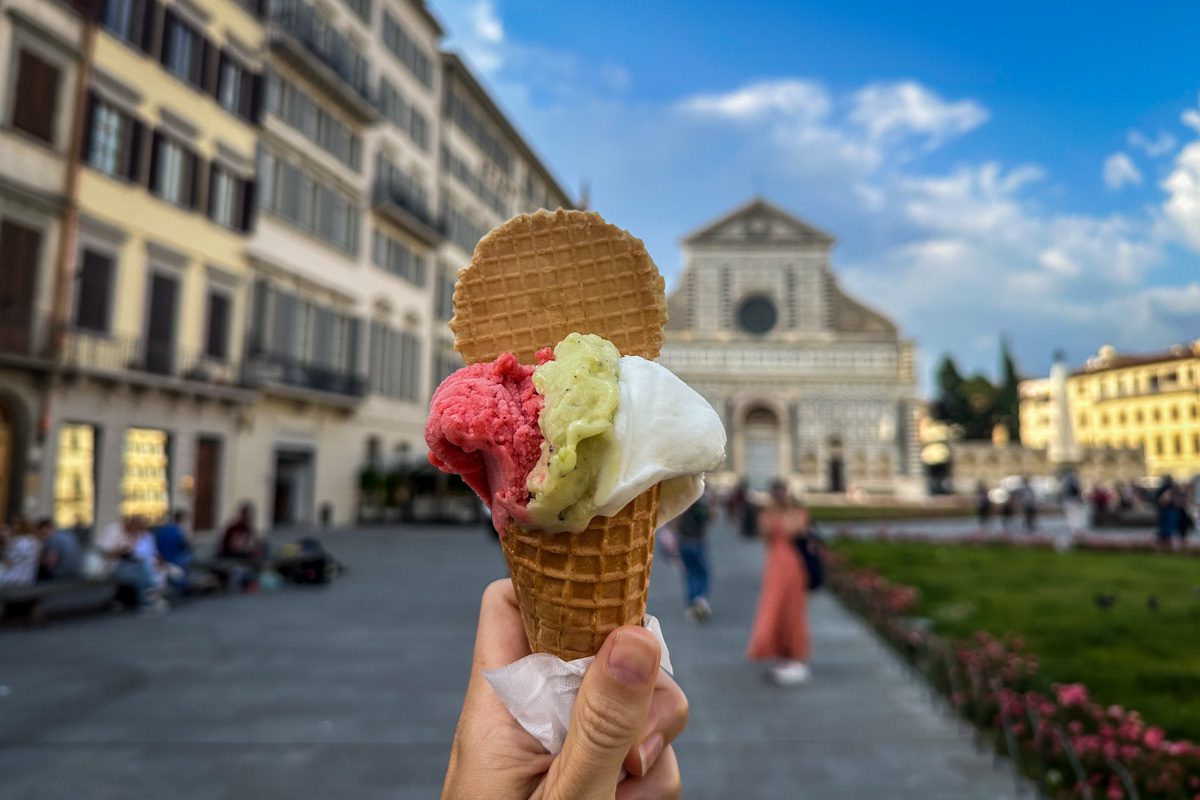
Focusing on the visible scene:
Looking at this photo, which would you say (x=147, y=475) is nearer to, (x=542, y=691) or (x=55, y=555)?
(x=55, y=555)

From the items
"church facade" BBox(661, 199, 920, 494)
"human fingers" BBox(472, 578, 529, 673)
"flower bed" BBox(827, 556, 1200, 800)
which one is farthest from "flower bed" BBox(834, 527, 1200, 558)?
"church facade" BBox(661, 199, 920, 494)

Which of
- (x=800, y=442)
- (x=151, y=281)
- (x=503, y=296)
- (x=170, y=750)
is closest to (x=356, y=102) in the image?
(x=151, y=281)

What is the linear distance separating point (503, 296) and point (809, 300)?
4607 cm

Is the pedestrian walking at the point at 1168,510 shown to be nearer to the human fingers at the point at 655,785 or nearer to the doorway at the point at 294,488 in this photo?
the human fingers at the point at 655,785

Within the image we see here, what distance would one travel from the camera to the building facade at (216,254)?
1261 cm

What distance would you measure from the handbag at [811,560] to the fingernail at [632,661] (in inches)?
202

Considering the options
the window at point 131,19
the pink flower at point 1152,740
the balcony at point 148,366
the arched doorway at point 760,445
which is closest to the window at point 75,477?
the balcony at point 148,366

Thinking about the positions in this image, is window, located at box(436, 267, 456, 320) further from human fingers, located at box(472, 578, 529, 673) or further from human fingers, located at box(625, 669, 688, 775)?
human fingers, located at box(625, 669, 688, 775)

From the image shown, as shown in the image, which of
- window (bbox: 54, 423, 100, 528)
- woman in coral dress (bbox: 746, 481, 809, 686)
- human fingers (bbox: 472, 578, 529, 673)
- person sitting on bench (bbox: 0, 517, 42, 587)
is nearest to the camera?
human fingers (bbox: 472, 578, 529, 673)

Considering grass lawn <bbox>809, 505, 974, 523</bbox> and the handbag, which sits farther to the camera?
grass lawn <bbox>809, 505, 974, 523</bbox>

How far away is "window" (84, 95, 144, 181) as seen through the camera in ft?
44.7

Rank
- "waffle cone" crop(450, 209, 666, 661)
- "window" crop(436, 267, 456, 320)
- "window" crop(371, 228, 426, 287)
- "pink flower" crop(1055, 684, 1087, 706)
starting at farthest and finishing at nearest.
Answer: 1. "window" crop(436, 267, 456, 320)
2. "window" crop(371, 228, 426, 287)
3. "pink flower" crop(1055, 684, 1087, 706)
4. "waffle cone" crop(450, 209, 666, 661)

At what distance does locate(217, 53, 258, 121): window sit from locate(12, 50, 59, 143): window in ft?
13.9

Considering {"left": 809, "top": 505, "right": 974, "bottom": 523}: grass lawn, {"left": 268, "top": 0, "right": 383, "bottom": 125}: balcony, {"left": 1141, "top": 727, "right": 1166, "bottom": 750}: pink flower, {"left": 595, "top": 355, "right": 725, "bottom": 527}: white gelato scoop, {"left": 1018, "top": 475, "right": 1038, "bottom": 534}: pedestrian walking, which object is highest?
{"left": 268, "top": 0, "right": 383, "bottom": 125}: balcony
